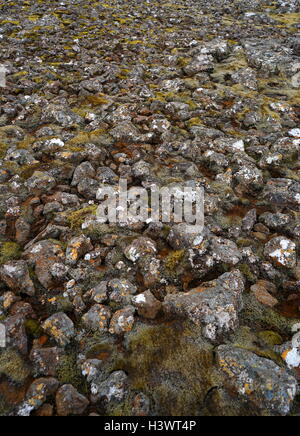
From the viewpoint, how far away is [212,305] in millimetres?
5590

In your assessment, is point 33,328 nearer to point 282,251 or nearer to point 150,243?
point 150,243

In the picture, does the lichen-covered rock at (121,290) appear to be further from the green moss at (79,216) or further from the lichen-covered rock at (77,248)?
the green moss at (79,216)

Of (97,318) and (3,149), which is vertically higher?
(3,149)

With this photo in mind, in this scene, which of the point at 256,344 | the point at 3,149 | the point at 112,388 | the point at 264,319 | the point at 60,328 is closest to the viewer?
the point at 112,388

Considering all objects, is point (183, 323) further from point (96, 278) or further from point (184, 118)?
point (184, 118)

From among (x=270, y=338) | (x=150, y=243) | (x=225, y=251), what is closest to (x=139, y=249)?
(x=150, y=243)

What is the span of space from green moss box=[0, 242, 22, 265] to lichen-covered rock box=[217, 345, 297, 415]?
4.84 m

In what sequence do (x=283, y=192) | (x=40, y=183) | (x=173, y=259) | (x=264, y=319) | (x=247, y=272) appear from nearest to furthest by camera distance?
(x=264, y=319) → (x=247, y=272) → (x=173, y=259) → (x=283, y=192) → (x=40, y=183)

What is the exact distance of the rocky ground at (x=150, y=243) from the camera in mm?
4836

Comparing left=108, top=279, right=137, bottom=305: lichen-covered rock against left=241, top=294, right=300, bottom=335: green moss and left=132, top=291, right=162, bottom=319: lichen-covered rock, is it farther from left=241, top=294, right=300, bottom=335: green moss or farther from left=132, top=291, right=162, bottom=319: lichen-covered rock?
left=241, top=294, right=300, bottom=335: green moss

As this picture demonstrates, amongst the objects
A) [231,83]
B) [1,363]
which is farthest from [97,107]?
[1,363]

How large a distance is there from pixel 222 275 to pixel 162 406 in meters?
2.72

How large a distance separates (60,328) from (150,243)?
263 centimetres

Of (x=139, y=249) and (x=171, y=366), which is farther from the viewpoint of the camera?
(x=139, y=249)
